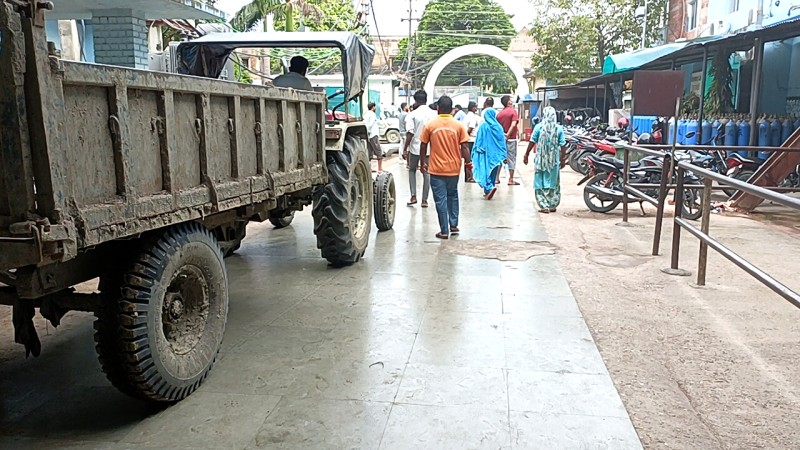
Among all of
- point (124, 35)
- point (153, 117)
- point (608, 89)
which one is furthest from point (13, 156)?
point (608, 89)

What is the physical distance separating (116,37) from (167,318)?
25.1ft

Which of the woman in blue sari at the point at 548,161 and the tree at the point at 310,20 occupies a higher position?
the tree at the point at 310,20

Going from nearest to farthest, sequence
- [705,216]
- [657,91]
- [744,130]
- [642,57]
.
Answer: [705,216] < [657,91] < [744,130] < [642,57]

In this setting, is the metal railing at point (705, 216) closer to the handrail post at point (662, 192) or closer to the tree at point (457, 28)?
the handrail post at point (662, 192)

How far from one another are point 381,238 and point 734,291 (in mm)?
4083

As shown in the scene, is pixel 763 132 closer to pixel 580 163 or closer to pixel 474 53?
pixel 580 163

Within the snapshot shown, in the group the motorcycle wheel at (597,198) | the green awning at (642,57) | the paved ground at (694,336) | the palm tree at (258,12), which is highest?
the palm tree at (258,12)

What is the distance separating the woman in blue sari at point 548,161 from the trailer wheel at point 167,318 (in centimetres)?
718

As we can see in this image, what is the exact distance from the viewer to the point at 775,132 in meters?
12.6

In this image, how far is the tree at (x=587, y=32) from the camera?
2712 centimetres

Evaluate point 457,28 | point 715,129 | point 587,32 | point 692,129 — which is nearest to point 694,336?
point 715,129

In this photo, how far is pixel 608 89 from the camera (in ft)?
87.3

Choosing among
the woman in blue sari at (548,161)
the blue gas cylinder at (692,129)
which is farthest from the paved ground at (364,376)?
the blue gas cylinder at (692,129)

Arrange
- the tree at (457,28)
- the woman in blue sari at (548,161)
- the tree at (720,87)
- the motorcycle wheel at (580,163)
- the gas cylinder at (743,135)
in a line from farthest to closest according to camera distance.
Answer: the tree at (457,28)
the motorcycle wheel at (580,163)
the tree at (720,87)
the gas cylinder at (743,135)
the woman in blue sari at (548,161)
